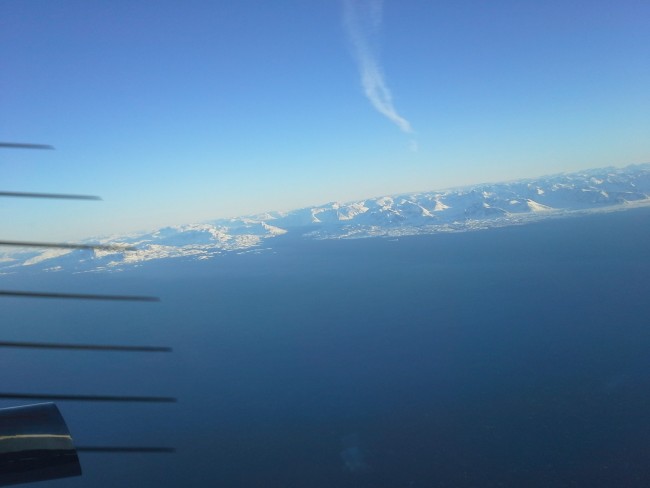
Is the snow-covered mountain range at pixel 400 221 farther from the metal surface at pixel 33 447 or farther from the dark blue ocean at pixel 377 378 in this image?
the metal surface at pixel 33 447

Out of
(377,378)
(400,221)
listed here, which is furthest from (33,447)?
(400,221)

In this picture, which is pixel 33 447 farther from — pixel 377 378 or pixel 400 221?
pixel 400 221

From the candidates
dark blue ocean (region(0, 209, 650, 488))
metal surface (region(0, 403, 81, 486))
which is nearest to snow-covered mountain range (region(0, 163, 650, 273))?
dark blue ocean (region(0, 209, 650, 488))

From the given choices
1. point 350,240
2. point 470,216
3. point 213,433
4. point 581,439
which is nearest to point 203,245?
point 350,240

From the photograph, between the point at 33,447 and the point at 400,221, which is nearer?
the point at 33,447

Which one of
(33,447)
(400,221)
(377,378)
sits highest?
(33,447)

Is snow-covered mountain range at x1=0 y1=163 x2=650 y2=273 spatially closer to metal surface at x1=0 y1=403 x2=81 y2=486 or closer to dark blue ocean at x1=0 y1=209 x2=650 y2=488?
dark blue ocean at x1=0 y1=209 x2=650 y2=488

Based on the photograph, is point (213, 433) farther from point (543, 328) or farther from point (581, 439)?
point (543, 328)
